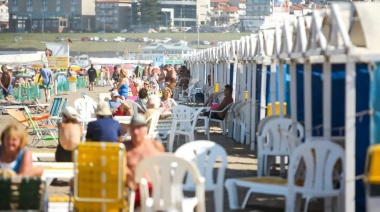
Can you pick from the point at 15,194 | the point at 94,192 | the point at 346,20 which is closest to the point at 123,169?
the point at 94,192

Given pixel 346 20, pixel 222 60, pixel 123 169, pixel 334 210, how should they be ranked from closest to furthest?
1. pixel 123 169
2. pixel 334 210
3. pixel 346 20
4. pixel 222 60

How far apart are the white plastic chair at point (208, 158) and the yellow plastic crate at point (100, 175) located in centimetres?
140

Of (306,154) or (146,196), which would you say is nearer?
(146,196)

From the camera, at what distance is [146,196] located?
28.9ft

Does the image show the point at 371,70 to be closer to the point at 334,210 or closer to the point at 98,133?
the point at 334,210

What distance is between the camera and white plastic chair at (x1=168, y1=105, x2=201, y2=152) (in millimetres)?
15664

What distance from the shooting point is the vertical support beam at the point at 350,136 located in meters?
9.04

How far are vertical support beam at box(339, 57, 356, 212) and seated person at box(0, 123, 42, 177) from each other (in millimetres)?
2470

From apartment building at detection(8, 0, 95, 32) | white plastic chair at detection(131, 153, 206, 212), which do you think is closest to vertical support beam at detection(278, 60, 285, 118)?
white plastic chair at detection(131, 153, 206, 212)

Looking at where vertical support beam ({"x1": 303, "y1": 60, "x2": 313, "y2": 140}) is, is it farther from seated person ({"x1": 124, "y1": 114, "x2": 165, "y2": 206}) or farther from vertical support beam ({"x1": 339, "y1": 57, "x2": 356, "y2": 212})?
seated person ({"x1": 124, "y1": 114, "x2": 165, "y2": 206})

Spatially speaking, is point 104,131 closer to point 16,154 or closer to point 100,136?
point 100,136

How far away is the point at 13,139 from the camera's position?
870cm

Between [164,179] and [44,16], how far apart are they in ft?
612

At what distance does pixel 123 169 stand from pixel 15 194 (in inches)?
39.9
